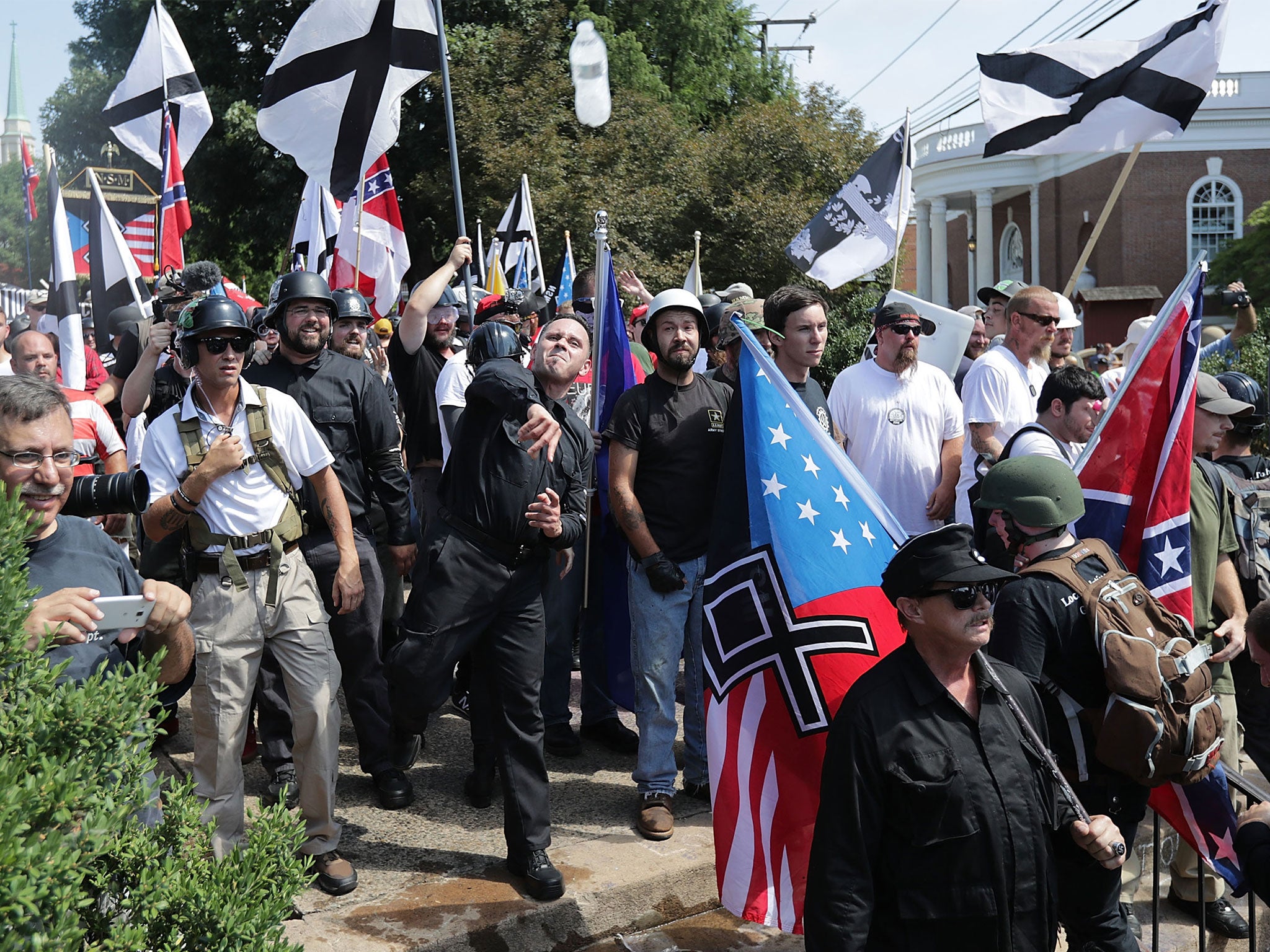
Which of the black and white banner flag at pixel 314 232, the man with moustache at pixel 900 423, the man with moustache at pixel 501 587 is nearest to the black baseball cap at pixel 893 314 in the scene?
the man with moustache at pixel 900 423

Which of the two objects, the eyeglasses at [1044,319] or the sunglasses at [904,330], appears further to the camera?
the eyeglasses at [1044,319]

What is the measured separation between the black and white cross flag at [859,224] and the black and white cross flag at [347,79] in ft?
10.8

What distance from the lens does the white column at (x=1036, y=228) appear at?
42875mm

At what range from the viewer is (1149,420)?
4.59 metres

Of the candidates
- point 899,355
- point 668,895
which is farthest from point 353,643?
point 899,355

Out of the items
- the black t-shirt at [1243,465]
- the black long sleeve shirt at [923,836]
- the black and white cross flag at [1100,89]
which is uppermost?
the black and white cross flag at [1100,89]

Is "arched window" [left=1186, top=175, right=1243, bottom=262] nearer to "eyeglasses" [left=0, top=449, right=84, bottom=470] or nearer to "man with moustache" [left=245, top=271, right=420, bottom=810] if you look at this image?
"man with moustache" [left=245, top=271, right=420, bottom=810]

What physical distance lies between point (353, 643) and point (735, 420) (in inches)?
77.4

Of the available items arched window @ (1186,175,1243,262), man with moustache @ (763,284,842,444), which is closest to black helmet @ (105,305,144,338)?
man with moustache @ (763,284,842,444)

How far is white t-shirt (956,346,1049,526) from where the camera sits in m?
6.02

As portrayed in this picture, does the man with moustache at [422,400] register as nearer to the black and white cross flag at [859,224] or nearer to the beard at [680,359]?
the beard at [680,359]

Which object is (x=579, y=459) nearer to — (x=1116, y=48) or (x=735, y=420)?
(x=735, y=420)

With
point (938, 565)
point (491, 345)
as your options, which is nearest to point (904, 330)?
point (491, 345)

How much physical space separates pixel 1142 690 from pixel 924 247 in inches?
1947
